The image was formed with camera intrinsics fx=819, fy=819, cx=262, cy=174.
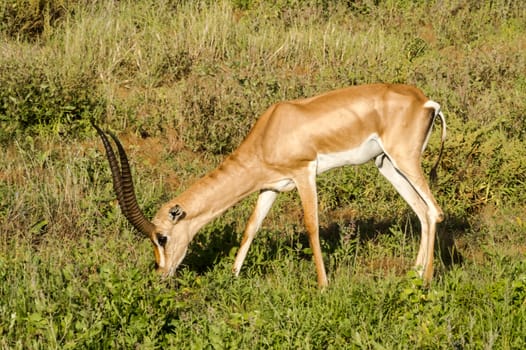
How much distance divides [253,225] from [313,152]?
709 millimetres

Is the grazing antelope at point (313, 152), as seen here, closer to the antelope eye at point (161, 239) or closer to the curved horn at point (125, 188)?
the antelope eye at point (161, 239)

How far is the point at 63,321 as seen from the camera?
4.38 metres

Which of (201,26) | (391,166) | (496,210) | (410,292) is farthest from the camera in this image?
(201,26)

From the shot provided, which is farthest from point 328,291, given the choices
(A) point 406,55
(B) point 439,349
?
(A) point 406,55

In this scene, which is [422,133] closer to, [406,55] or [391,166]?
[391,166]

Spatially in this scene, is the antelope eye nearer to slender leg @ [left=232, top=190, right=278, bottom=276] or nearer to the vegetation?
the vegetation

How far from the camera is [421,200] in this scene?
6602 mm

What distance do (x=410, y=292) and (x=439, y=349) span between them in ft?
1.43

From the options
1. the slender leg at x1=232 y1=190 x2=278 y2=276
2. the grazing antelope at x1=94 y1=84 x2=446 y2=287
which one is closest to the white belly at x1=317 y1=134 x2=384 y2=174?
the grazing antelope at x1=94 y1=84 x2=446 y2=287

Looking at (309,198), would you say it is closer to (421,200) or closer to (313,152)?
(313,152)

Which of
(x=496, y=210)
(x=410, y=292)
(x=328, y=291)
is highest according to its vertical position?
(x=410, y=292)

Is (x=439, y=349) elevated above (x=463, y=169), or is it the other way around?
(x=439, y=349)

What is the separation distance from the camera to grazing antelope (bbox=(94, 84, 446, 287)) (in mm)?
5887

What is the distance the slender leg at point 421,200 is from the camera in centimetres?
607
